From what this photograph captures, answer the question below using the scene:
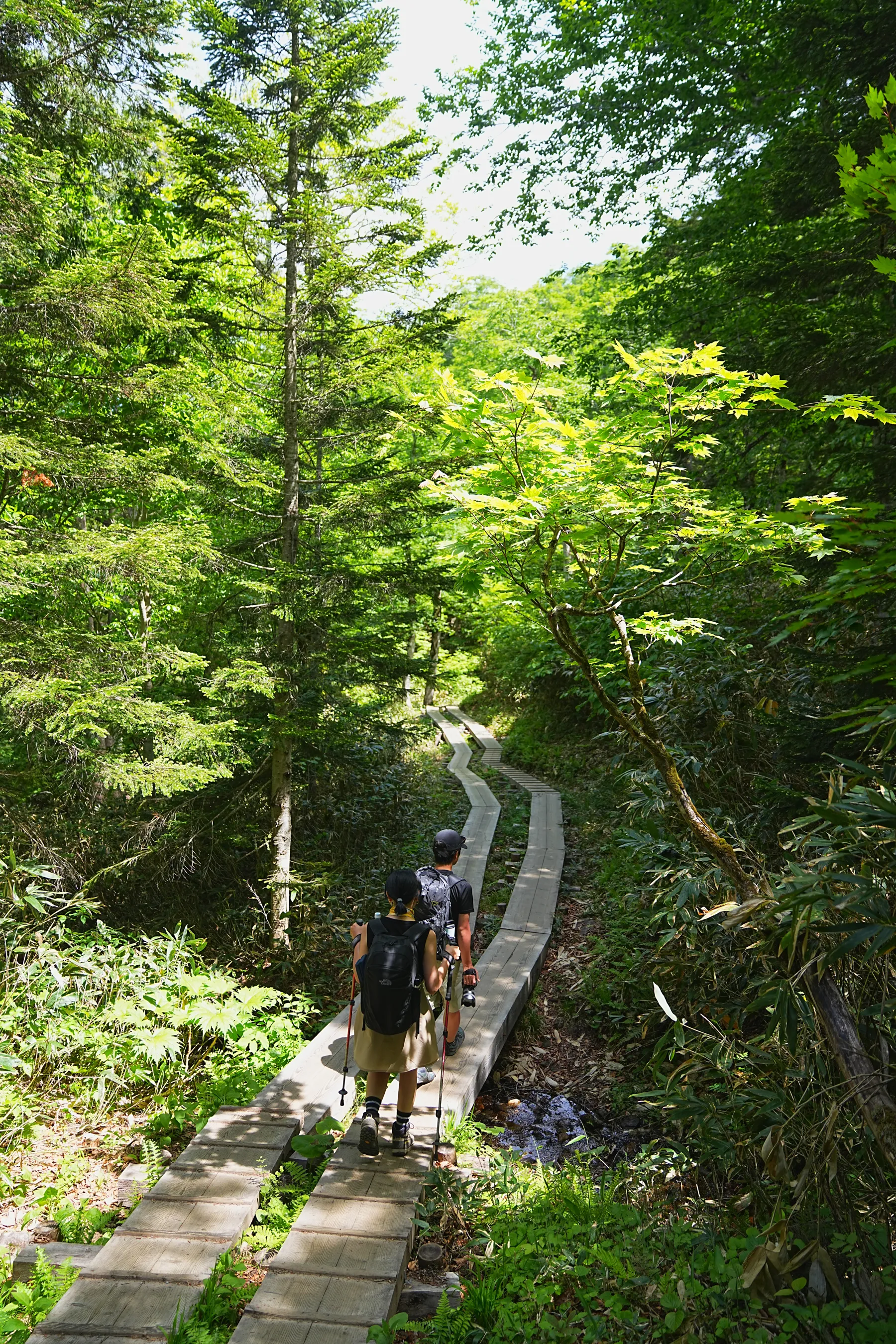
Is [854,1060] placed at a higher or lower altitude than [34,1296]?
higher

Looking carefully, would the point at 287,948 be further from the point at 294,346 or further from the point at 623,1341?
the point at 294,346

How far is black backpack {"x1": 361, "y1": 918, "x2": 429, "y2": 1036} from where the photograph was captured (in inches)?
169

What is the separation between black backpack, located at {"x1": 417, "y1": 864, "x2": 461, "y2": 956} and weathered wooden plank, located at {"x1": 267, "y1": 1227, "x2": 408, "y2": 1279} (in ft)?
5.54

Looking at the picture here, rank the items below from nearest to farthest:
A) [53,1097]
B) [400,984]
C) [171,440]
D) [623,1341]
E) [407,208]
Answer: [623,1341] < [400,984] < [53,1097] < [407,208] < [171,440]

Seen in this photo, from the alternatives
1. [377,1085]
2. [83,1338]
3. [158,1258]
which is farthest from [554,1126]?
[83,1338]

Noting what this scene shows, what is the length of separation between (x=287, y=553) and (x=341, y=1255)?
21.5ft

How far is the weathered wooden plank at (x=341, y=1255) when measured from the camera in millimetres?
3465

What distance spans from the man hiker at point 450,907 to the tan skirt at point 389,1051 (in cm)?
74

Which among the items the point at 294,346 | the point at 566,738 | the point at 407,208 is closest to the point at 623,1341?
the point at 294,346

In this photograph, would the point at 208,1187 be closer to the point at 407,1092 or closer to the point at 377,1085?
the point at 377,1085

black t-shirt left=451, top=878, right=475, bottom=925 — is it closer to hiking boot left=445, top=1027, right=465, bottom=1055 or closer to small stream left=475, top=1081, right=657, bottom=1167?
hiking boot left=445, top=1027, right=465, bottom=1055

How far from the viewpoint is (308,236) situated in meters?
7.61

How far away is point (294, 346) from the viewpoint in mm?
8180

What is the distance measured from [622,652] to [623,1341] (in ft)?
13.4
